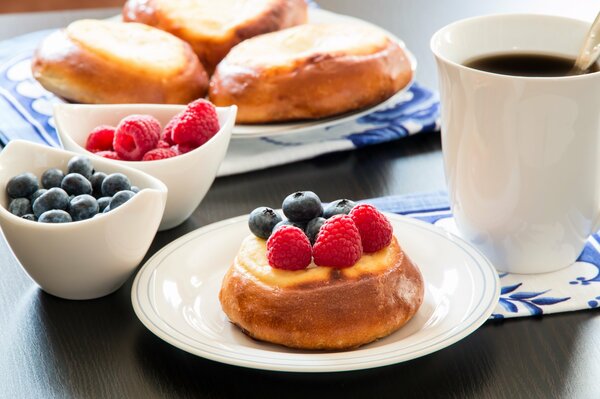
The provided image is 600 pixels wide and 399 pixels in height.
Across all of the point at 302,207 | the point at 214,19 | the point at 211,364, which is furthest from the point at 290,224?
the point at 214,19

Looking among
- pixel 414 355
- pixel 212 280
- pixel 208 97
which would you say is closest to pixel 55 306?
pixel 212 280

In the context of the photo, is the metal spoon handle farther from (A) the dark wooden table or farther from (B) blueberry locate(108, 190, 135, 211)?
(B) blueberry locate(108, 190, 135, 211)

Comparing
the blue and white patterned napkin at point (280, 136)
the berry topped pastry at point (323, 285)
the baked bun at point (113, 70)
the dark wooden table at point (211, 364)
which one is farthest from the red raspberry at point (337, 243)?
the baked bun at point (113, 70)

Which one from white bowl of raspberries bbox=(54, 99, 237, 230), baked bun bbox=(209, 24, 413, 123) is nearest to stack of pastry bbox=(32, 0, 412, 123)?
baked bun bbox=(209, 24, 413, 123)

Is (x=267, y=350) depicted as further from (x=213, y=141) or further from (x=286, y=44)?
(x=286, y=44)

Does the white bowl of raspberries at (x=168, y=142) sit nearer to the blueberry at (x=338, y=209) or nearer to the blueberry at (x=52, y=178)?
the blueberry at (x=52, y=178)

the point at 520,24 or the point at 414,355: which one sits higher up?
the point at 520,24

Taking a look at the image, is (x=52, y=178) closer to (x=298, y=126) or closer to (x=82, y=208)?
(x=82, y=208)
